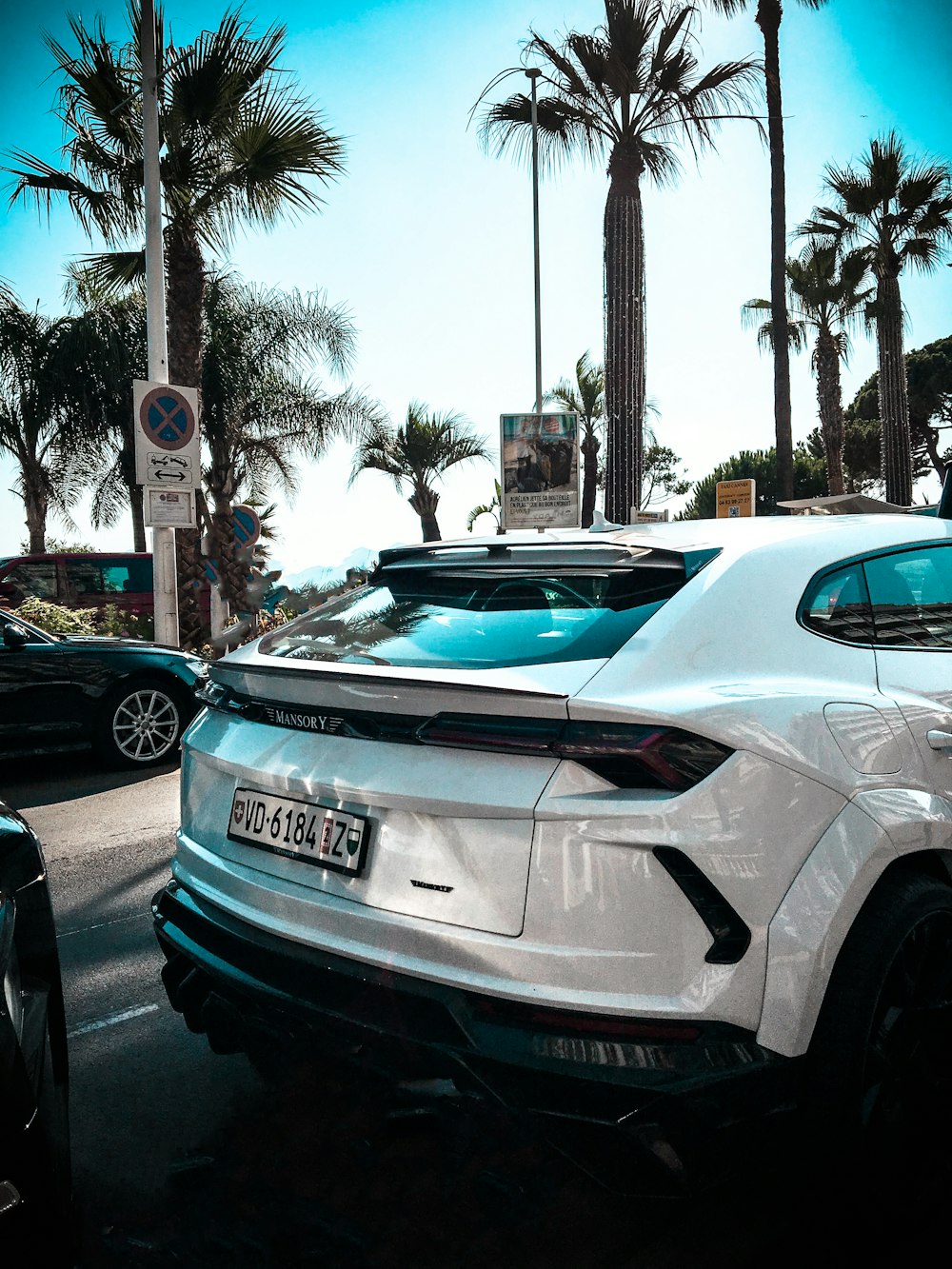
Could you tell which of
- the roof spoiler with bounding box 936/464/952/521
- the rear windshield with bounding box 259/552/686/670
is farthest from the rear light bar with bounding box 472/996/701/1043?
the roof spoiler with bounding box 936/464/952/521

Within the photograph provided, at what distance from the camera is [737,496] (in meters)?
17.3

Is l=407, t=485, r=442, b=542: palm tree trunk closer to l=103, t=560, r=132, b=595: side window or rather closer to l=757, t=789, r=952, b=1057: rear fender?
l=103, t=560, r=132, b=595: side window

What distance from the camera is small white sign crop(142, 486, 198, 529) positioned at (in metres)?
11.1

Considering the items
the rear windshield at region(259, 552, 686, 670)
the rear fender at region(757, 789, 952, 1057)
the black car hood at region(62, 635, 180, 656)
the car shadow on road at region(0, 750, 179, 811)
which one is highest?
the rear windshield at region(259, 552, 686, 670)

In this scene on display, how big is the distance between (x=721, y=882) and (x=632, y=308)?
14.2m

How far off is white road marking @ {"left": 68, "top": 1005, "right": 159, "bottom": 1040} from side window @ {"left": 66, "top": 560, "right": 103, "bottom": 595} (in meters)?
16.7

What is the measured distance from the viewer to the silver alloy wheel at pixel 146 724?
7684 mm

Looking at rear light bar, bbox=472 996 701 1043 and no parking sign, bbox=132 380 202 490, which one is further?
no parking sign, bbox=132 380 202 490

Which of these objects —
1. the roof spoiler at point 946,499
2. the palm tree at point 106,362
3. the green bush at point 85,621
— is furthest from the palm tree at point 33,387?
the roof spoiler at point 946,499

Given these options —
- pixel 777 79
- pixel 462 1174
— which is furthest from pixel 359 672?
pixel 777 79

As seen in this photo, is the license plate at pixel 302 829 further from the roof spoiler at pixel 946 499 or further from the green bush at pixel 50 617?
the green bush at pixel 50 617

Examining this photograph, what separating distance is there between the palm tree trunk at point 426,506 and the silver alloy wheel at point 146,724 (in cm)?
1826

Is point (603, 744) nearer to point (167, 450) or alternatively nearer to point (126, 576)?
point (167, 450)

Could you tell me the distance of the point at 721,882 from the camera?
6.16ft
